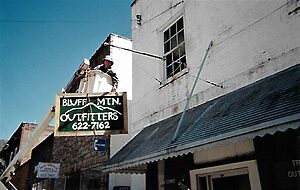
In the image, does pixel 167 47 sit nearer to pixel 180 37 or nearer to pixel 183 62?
pixel 180 37

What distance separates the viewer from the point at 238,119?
4160mm

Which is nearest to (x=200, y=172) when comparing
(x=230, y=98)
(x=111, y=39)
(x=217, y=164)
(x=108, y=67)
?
(x=217, y=164)

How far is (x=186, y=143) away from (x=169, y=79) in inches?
131

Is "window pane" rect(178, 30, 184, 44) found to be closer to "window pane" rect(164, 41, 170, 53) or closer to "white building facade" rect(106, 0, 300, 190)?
"white building facade" rect(106, 0, 300, 190)

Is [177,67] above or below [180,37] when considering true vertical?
below

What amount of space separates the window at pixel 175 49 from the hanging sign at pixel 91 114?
5.65 feet

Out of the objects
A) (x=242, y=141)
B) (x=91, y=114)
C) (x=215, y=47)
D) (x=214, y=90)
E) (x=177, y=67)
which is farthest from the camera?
(x=177, y=67)

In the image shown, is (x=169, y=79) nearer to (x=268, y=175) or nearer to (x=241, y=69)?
(x=241, y=69)

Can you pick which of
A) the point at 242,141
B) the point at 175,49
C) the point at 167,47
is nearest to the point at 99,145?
the point at 167,47

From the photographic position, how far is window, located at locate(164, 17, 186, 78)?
7.64 m

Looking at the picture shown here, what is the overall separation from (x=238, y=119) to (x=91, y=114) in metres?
3.52

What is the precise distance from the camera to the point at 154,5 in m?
9.04

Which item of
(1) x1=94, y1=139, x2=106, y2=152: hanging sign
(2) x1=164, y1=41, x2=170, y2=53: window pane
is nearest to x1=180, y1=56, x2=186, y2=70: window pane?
(2) x1=164, y1=41, x2=170, y2=53: window pane

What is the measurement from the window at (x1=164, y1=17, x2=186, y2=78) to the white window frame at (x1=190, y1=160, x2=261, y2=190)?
105 inches
